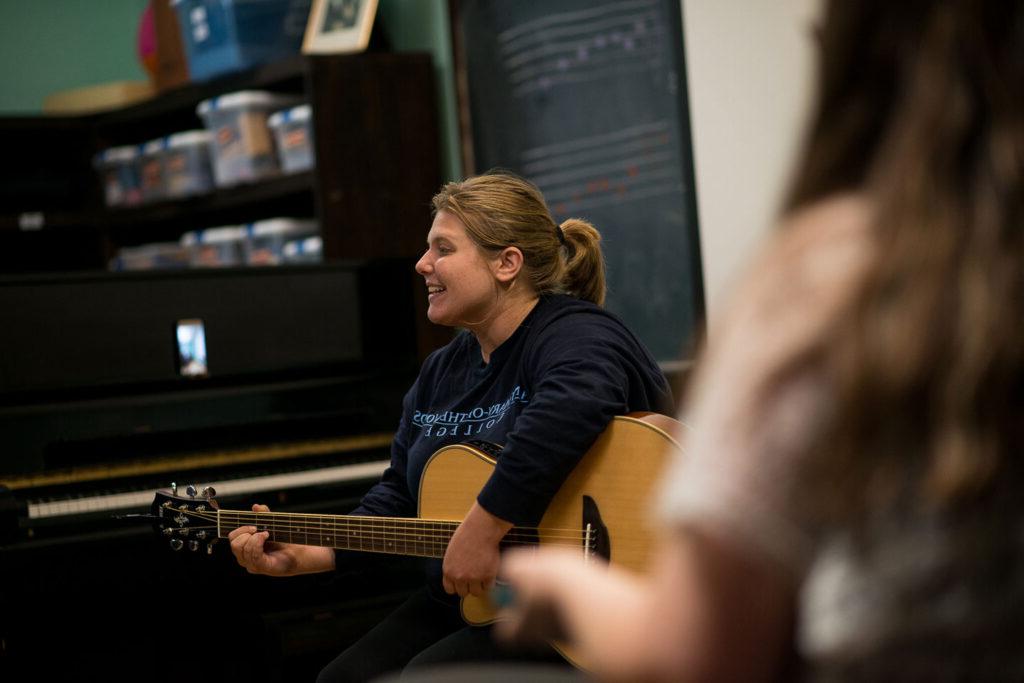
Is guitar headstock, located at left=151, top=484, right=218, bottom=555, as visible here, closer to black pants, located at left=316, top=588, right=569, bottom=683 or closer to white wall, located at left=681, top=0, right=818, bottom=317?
black pants, located at left=316, top=588, right=569, bottom=683

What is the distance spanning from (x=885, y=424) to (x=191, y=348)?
2.50 meters

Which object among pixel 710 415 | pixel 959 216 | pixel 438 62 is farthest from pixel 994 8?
pixel 438 62

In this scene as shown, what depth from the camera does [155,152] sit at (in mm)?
4352

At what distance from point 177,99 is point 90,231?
2.47 ft

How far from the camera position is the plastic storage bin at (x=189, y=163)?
4227mm

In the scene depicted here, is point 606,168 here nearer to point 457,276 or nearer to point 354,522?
point 457,276

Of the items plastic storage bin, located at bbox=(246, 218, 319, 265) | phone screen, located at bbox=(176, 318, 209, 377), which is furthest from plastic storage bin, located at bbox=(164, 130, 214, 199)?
phone screen, located at bbox=(176, 318, 209, 377)

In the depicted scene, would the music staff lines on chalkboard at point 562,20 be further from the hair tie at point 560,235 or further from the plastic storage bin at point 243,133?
the hair tie at point 560,235

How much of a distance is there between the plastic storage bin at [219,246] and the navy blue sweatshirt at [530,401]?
6.92 feet

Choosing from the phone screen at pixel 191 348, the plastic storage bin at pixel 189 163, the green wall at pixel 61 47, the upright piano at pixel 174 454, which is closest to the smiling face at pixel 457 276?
the upright piano at pixel 174 454

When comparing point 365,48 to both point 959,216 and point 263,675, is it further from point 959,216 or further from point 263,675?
point 959,216

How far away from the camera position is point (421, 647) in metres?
2.04

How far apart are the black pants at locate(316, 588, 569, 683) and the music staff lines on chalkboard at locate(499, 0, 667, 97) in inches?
66.5

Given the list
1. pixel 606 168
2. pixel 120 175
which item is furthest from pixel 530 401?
pixel 120 175
